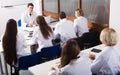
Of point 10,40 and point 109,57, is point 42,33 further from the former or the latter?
point 109,57

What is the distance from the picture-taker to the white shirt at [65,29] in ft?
13.2

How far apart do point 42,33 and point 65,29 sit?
0.71m

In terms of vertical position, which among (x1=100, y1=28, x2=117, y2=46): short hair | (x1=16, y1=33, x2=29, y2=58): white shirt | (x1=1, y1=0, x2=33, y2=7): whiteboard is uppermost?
(x1=1, y1=0, x2=33, y2=7): whiteboard

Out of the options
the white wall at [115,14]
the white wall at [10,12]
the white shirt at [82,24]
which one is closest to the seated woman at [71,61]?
the white wall at [115,14]

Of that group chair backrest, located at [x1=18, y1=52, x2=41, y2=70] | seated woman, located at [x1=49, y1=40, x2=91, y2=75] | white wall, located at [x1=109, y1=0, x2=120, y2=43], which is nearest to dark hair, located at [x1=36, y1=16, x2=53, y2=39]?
chair backrest, located at [x1=18, y1=52, x2=41, y2=70]

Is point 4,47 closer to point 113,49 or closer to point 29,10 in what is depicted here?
point 113,49

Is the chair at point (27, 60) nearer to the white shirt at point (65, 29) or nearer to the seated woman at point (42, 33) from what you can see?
the seated woman at point (42, 33)

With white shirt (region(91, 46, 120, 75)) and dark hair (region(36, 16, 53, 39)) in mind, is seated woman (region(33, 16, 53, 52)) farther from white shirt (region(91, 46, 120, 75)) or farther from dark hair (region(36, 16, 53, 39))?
white shirt (region(91, 46, 120, 75))

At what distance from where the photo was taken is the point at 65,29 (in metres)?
4.04

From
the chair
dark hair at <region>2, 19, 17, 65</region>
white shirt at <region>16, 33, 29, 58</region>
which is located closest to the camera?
the chair

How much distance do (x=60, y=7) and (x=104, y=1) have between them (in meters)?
1.87

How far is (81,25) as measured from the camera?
421cm

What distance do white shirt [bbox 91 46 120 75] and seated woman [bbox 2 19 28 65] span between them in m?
1.55

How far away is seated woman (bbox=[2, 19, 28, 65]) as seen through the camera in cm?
318
